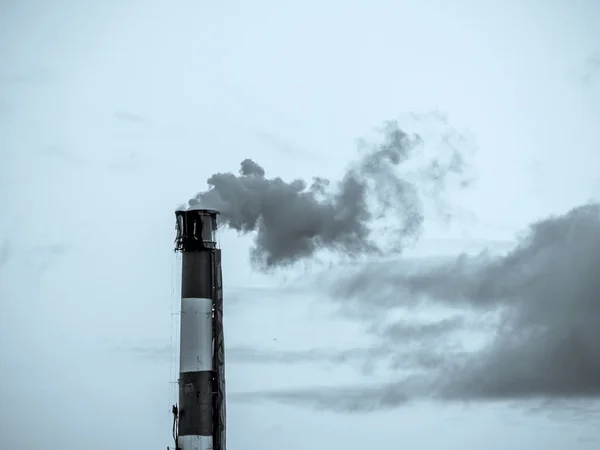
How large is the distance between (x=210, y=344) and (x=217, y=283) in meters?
2.11

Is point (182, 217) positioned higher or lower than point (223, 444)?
higher

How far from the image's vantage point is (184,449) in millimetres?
37344

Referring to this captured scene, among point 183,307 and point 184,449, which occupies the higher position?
point 183,307

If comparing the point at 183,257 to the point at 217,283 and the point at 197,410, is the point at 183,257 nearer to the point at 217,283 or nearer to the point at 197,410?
the point at 217,283

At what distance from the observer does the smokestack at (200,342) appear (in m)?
Result: 37.5

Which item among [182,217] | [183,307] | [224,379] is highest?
[182,217]

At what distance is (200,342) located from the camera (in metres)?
37.7

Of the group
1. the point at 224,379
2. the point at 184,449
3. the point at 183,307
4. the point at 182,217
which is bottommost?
the point at 184,449

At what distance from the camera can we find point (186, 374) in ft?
124

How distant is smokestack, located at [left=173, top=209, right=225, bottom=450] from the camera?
37500mm

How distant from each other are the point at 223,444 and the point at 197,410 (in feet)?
5.01

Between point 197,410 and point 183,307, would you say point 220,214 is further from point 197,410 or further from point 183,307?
point 197,410

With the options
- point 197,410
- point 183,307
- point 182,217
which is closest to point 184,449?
point 197,410

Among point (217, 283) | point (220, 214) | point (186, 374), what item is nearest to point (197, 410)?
point (186, 374)
